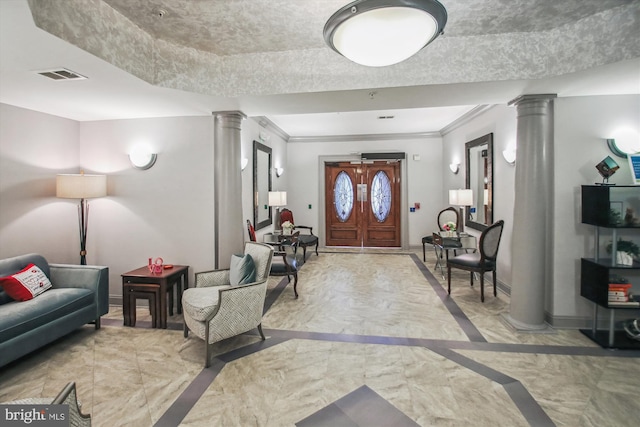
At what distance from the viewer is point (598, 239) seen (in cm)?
312

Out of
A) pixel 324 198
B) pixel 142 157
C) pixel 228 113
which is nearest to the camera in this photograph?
pixel 228 113

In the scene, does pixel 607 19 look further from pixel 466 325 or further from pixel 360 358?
pixel 360 358

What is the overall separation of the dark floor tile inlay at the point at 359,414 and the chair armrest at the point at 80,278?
2688 mm

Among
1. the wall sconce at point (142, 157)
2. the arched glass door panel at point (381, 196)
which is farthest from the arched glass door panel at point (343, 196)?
the wall sconce at point (142, 157)

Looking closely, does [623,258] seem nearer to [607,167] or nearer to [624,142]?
[607,167]

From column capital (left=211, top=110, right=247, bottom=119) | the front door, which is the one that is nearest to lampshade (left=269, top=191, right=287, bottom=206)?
the front door

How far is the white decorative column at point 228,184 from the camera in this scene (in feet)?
12.2

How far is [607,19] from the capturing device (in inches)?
96.0

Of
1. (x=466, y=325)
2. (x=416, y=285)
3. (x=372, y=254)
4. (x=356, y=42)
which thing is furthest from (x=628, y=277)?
(x=372, y=254)

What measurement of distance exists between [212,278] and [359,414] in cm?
203

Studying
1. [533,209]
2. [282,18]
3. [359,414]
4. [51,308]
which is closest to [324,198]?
[533,209]

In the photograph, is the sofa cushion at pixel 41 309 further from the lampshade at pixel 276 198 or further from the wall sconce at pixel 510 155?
the wall sconce at pixel 510 155

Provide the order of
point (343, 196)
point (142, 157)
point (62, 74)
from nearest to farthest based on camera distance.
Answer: point (62, 74)
point (142, 157)
point (343, 196)

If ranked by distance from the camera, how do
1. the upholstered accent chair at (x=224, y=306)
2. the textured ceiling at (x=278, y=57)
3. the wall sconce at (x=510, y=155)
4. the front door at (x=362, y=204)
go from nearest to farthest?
the textured ceiling at (x=278, y=57) → the upholstered accent chair at (x=224, y=306) → the wall sconce at (x=510, y=155) → the front door at (x=362, y=204)
